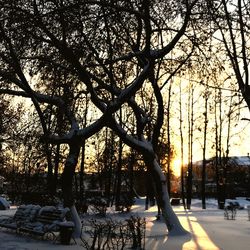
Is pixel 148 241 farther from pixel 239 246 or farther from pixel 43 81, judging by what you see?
→ pixel 43 81

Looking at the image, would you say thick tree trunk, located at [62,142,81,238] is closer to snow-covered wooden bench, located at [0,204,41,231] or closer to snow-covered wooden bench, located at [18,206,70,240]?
snow-covered wooden bench, located at [18,206,70,240]

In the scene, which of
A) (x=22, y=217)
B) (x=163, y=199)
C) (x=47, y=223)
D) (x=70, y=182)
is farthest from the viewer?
(x=22, y=217)

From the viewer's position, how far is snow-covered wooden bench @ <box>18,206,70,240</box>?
44.0 ft

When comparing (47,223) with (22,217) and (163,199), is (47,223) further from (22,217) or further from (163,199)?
(163,199)

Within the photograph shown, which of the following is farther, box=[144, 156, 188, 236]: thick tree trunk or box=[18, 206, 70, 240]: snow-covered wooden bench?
box=[144, 156, 188, 236]: thick tree trunk

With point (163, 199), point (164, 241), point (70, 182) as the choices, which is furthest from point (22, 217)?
point (164, 241)

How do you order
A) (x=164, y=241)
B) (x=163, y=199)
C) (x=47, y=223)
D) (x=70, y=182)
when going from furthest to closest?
(x=163, y=199) < (x=47, y=223) < (x=70, y=182) < (x=164, y=241)

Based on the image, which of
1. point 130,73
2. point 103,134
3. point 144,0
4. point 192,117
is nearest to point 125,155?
point 103,134

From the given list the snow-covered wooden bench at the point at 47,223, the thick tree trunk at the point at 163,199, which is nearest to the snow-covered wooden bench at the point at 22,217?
the snow-covered wooden bench at the point at 47,223

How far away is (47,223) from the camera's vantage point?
1447 centimetres

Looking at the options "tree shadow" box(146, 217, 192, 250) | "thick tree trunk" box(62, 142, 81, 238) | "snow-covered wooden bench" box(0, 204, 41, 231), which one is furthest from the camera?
"snow-covered wooden bench" box(0, 204, 41, 231)

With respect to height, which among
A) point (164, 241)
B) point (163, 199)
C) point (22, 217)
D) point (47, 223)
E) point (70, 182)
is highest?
point (70, 182)

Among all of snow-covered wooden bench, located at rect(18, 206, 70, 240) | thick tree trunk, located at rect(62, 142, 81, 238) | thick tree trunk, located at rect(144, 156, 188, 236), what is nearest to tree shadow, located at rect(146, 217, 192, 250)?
thick tree trunk, located at rect(144, 156, 188, 236)

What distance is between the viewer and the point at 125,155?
47.8 m
